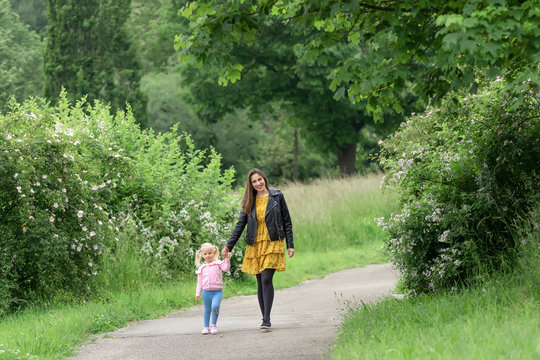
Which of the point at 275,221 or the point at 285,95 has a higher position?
the point at 285,95

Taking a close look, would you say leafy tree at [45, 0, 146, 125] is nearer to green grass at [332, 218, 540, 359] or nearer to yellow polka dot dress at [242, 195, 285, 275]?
yellow polka dot dress at [242, 195, 285, 275]

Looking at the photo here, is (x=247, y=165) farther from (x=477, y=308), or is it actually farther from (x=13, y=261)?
(x=477, y=308)

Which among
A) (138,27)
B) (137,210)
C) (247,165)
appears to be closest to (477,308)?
(137,210)

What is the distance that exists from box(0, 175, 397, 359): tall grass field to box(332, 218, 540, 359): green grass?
316 centimetres

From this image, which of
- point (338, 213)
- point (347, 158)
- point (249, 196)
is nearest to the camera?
point (249, 196)

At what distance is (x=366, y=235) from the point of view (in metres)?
20.8

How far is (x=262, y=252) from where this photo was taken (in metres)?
8.86

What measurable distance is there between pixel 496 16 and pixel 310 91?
27600mm

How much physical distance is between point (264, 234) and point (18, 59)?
42.7 m

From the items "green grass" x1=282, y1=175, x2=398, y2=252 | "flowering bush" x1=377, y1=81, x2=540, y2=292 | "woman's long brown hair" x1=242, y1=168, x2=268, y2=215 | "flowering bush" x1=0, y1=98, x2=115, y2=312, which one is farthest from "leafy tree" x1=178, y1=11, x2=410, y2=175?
"flowering bush" x1=377, y1=81, x2=540, y2=292

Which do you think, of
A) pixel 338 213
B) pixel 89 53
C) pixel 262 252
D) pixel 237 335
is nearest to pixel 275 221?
pixel 262 252

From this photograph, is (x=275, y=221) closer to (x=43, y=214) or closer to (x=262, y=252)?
(x=262, y=252)

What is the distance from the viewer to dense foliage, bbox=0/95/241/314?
33.2ft

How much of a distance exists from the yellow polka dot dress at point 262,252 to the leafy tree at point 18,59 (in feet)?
121
